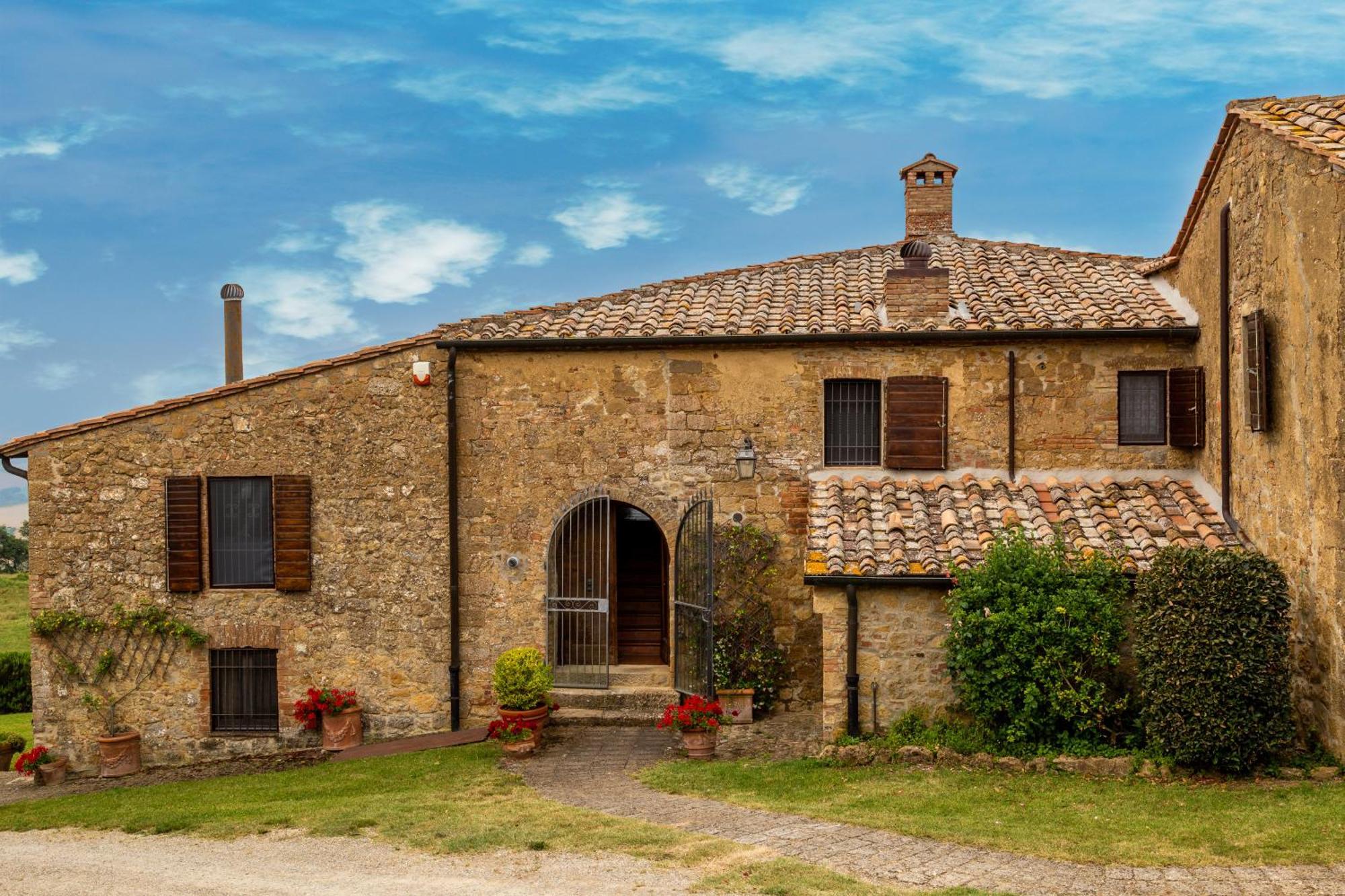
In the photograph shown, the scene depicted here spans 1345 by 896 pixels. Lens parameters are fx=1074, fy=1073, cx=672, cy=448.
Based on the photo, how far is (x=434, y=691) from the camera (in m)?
14.1

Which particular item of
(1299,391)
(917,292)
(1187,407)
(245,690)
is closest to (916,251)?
(917,292)

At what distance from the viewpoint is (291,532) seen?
1400cm

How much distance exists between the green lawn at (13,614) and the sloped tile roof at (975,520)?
62.3ft

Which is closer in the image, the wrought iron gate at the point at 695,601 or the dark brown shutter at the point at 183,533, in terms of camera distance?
the wrought iron gate at the point at 695,601

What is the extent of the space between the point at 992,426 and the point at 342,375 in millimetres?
8453

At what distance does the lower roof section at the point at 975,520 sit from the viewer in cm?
1165

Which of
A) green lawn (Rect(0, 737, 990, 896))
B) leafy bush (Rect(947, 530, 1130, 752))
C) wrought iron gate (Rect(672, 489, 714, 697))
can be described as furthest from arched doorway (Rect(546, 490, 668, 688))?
leafy bush (Rect(947, 530, 1130, 752))

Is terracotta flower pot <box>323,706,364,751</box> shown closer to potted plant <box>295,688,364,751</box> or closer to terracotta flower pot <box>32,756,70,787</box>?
potted plant <box>295,688,364,751</box>

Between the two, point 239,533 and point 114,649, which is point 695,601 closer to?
point 239,533

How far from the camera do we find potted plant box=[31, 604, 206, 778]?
46.2 ft

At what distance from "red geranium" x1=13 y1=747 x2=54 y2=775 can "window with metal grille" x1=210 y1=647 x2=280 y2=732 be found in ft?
6.89

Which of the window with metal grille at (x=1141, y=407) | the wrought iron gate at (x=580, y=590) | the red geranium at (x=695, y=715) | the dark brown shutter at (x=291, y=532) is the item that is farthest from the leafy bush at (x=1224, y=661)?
the dark brown shutter at (x=291, y=532)

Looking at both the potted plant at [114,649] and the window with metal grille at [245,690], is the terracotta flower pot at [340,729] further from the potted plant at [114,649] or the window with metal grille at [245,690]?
the potted plant at [114,649]

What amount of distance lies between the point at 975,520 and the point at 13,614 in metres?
27.4
